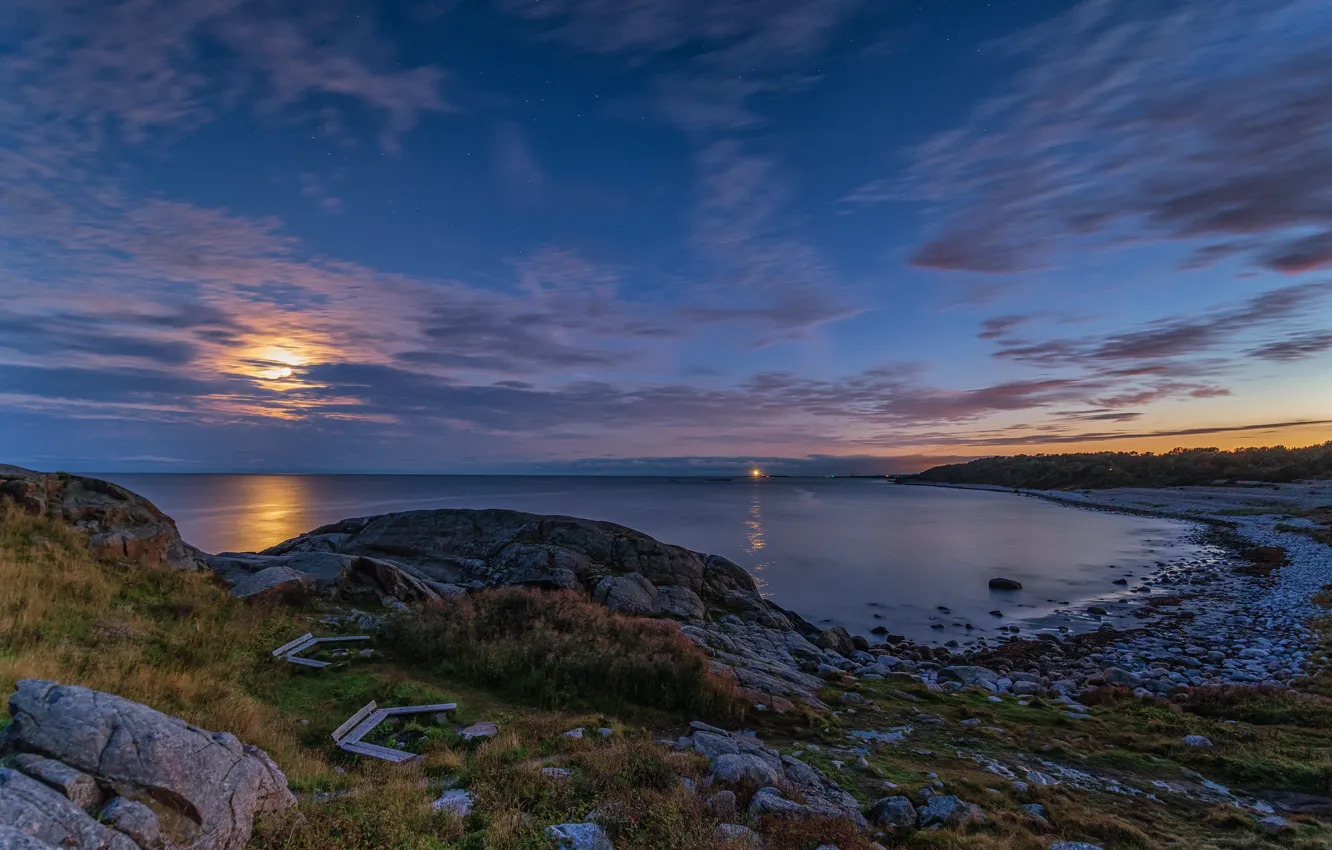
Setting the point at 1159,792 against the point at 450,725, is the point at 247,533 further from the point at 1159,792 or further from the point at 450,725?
the point at 1159,792

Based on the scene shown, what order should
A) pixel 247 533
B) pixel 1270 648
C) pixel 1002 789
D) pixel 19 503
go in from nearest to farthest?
pixel 1002 789
pixel 19 503
pixel 1270 648
pixel 247 533

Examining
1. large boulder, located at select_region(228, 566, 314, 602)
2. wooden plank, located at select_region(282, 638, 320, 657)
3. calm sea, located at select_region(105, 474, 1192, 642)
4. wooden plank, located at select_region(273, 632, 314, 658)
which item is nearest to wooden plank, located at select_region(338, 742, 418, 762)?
wooden plank, located at select_region(273, 632, 314, 658)

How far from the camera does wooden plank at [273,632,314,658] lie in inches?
577

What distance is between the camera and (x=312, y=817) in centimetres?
675

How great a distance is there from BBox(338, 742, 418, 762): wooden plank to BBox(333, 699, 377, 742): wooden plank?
0.43 meters

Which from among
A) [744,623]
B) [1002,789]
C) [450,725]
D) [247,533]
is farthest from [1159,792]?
[247,533]

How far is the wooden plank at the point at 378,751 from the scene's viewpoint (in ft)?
32.6

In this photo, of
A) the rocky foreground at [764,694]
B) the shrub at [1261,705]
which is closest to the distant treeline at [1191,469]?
the rocky foreground at [764,694]

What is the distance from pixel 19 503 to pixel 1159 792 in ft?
104

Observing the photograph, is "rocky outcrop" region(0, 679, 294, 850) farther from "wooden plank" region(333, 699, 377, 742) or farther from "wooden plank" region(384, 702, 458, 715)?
"wooden plank" region(384, 702, 458, 715)

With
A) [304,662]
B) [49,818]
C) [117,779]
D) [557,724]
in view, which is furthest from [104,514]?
[49,818]

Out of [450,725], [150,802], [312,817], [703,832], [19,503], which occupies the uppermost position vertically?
[19,503]

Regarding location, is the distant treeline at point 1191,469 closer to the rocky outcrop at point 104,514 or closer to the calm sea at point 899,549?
the calm sea at point 899,549

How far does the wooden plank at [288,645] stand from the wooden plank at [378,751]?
19.1 ft
